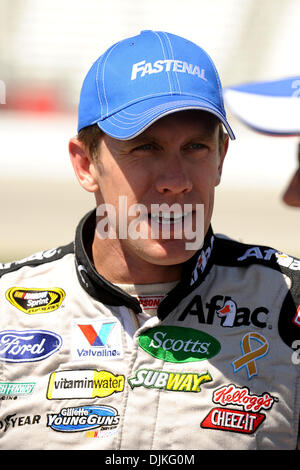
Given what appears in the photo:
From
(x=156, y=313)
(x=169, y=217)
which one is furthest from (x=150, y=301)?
(x=169, y=217)

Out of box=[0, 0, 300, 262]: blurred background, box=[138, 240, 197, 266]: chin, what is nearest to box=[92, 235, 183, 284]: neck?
box=[138, 240, 197, 266]: chin

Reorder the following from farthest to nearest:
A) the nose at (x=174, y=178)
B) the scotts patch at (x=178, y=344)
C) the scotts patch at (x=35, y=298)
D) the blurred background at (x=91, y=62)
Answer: the blurred background at (x=91, y=62)
the scotts patch at (x=35, y=298)
the scotts patch at (x=178, y=344)
the nose at (x=174, y=178)

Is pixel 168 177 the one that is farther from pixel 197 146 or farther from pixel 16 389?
pixel 16 389

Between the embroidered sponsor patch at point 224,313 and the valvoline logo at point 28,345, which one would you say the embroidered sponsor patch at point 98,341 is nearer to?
the valvoline logo at point 28,345

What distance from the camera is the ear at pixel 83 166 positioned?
6.06ft

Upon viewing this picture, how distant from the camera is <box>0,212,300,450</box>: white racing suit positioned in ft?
5.38

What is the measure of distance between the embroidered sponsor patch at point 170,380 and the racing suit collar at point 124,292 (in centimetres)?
14

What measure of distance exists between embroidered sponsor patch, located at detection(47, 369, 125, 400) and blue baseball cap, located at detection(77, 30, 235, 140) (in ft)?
1.91

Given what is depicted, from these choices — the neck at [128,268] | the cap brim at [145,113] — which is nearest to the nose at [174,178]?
the cap brim at [145,113]

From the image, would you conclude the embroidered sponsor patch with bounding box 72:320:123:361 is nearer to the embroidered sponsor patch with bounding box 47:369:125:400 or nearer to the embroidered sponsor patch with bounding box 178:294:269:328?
the embroidered sponsor patch with bounding box 47:369:125:400

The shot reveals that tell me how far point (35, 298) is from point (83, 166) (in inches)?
15.0

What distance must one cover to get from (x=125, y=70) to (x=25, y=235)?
17.3 feet

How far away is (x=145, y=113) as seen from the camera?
1.64 metres

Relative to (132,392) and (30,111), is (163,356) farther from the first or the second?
(30,111)
